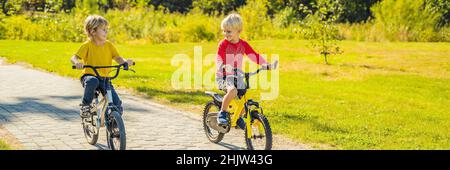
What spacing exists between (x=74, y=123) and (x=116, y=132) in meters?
2.29

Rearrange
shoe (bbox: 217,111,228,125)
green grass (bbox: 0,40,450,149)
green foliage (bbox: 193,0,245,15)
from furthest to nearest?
1. green foliage (bbox: 193,0,245,15)
2. green grass (bbox: 0,40,450,149)
3. shoe (bbox: 217,111,228,125)

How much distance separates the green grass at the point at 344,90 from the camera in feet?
26.8

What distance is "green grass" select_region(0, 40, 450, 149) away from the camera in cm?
817

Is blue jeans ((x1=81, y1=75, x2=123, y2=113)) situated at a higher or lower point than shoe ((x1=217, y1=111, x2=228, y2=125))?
higher

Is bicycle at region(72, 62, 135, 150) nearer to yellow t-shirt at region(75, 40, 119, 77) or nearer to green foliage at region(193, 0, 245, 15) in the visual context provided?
yellow t-shirt at region(75, 40, 119, 77)

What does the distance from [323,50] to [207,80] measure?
5643 mm

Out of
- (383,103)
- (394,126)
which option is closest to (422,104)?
(383,103)

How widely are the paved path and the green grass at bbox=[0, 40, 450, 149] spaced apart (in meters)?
0.75

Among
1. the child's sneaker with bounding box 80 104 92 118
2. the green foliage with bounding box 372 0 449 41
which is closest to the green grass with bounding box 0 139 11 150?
the child's sneaker with bounding box 80 104 92 118

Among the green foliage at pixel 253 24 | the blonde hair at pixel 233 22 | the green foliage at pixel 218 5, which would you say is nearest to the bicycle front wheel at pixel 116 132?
the blonde hair at pixel 233 22

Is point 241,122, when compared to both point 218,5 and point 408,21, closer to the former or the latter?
point 408,21

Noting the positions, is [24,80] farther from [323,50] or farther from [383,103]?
[323,50]

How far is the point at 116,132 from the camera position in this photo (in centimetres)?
617
